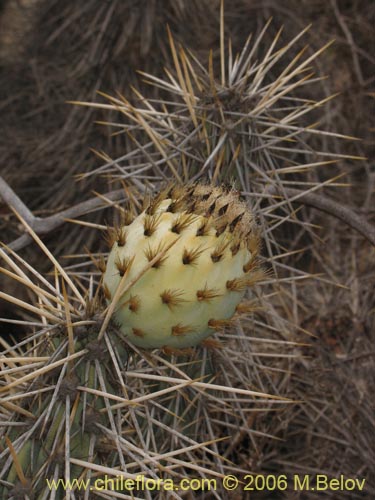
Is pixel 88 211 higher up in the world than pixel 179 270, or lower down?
lower down

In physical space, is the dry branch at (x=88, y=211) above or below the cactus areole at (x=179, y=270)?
below

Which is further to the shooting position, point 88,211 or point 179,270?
point 88,211

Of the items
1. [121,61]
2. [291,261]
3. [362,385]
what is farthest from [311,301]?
[121,61]

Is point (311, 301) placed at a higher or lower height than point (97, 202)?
lower

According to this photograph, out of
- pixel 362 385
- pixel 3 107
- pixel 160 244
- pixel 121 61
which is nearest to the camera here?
pixel 160 244

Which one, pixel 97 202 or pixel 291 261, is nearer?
pixel 97 202

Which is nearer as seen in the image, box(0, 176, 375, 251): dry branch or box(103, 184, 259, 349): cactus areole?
box(103, 184, 259, 349): cactus areole

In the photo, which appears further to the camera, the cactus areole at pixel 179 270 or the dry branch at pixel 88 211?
the dry branch at pixel 88 211

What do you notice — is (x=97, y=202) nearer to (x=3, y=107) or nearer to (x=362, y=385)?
(x=362, y=385)
